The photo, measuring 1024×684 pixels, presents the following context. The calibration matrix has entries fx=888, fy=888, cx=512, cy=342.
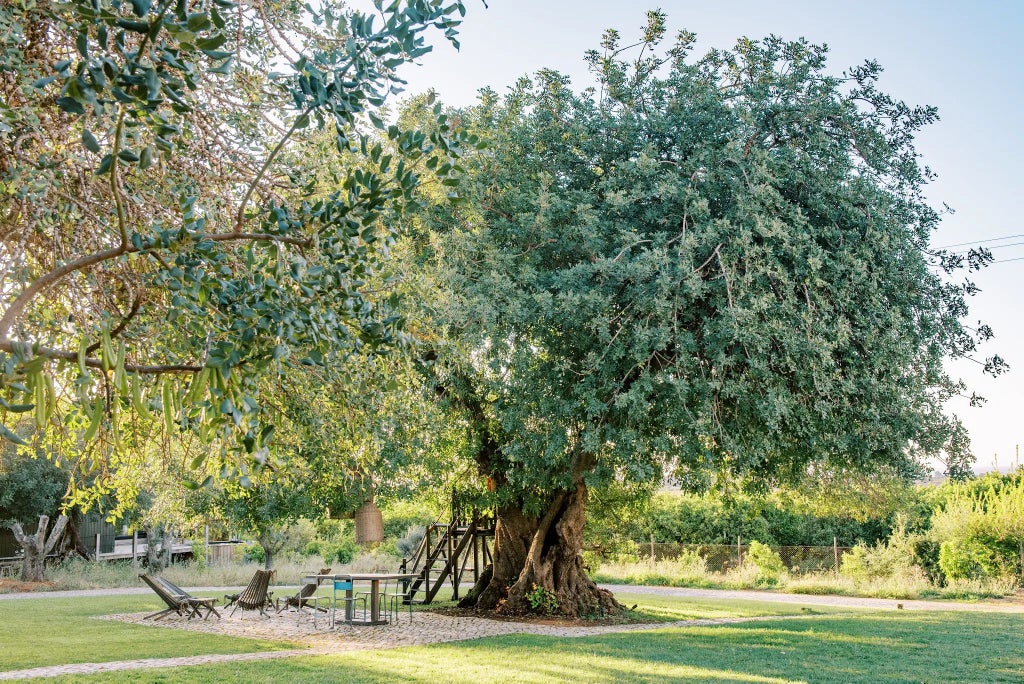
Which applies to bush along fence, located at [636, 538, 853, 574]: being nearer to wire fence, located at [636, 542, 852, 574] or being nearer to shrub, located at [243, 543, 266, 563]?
wire fence, located at [636, 542, 852, 574]

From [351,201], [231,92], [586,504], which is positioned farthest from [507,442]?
[351,201]

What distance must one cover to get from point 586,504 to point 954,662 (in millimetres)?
7445

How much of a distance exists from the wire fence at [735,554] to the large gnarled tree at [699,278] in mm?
13568

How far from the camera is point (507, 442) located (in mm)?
14781

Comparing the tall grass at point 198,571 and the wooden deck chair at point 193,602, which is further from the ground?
the wooden deck chair at point 193,602

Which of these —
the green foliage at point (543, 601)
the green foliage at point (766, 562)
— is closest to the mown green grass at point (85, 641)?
the green foliage at point (543, 601)

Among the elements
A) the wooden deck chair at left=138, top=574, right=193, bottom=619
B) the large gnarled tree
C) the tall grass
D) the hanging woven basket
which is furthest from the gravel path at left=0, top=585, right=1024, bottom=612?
the hanging woven basket

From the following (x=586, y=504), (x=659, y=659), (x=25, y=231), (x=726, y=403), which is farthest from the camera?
(x=586, y=504)

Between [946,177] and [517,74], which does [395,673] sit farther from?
[946,177]

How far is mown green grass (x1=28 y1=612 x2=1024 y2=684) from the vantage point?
9672 mm

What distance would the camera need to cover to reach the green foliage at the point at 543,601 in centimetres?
1616

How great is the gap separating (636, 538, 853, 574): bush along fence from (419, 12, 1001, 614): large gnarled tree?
13.6 m

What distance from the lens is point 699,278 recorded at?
11.5m

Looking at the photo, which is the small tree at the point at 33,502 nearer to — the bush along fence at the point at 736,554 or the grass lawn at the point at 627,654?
the grass lawn at the point at 627,654
